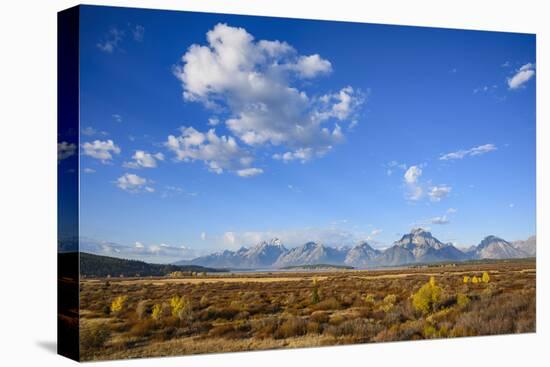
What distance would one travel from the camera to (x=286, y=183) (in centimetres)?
1559

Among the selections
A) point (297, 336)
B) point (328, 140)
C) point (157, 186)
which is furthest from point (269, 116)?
point (297, 336)

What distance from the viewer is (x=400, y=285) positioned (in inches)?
642

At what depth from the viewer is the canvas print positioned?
14102mm

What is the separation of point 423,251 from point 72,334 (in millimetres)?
6441

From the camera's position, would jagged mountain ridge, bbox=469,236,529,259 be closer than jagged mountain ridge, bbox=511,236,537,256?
Yes

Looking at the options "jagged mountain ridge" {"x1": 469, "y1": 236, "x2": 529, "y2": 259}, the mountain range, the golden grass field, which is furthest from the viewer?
"jagged mountain ridge" {"x1": 469, "y1": 236, "x2": 529, "y2": 259}

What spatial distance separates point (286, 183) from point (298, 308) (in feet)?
7.09

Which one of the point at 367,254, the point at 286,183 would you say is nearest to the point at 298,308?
the point at 367,254

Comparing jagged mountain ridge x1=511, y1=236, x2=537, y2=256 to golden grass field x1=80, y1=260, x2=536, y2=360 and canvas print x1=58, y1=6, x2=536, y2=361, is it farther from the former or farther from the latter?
golden grass field x1=80, y1=260, x2=536, y2=360

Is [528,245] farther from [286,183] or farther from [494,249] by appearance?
[286,183]

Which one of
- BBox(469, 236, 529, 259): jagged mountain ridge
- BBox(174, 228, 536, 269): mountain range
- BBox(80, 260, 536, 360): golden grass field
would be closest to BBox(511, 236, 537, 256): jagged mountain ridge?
BBox(174, 228, 536, 269): mountain range

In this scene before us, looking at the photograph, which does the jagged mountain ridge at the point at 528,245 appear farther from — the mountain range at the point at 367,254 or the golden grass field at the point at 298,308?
the golden grass field at the point at 298,308

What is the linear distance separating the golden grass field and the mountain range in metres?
0.19

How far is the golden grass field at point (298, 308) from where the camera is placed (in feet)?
46.2
